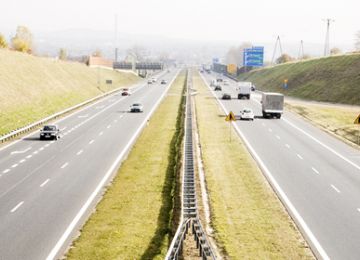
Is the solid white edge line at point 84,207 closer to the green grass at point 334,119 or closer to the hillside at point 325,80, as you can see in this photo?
the green grass at point 334,119

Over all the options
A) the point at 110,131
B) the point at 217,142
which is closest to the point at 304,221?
the point at 217,142

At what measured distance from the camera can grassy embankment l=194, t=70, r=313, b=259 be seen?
21.0m

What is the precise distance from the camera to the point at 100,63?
183 m

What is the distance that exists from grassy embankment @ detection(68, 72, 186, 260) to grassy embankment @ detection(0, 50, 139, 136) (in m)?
22.7

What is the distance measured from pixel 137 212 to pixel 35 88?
6508 centimetres

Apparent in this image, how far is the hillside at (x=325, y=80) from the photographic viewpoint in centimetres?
9600

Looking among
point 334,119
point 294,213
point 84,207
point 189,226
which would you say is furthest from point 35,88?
point 189,226

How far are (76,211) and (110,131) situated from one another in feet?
95.9

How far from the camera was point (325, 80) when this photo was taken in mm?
110500

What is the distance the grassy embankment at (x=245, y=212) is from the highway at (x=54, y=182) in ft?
20.9

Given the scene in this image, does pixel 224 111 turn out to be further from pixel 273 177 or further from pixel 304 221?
pixel 304 221

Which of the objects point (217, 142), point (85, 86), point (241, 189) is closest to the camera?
point (241, 189)

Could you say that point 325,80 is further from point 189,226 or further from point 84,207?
point 189,226

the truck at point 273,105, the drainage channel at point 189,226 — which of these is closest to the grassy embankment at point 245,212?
the drainage channel at point 189,226
